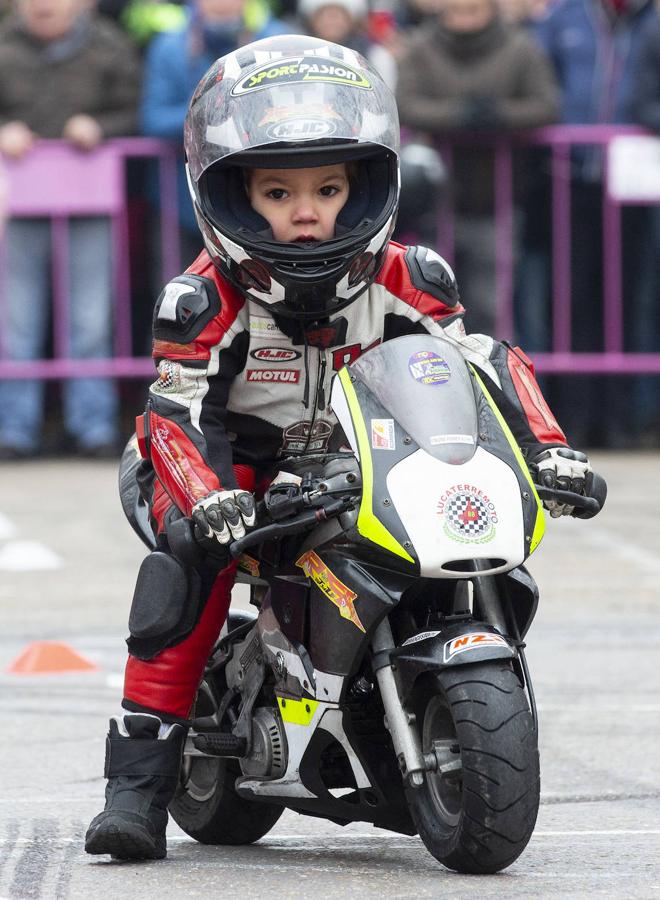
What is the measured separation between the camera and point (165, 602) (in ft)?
16.1

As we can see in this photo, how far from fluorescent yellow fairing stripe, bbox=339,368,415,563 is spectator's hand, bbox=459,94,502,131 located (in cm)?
790

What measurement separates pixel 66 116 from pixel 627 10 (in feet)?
10.8

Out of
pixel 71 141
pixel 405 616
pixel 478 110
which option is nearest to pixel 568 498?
pixel 405 616

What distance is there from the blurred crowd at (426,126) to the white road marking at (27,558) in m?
2.84

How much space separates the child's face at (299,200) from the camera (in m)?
4.94

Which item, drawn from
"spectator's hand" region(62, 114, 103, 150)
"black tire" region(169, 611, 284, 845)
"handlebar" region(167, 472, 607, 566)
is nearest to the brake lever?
"handlebar" region(167, 472, 607, 566)

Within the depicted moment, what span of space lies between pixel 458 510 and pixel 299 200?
901mm

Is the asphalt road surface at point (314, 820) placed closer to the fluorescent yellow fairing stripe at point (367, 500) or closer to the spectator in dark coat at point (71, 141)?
the fluorescent yellow fairing stripe at point (367, 500)

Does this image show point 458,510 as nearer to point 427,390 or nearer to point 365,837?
point 427,390

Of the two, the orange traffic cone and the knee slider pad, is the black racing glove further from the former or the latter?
the orange traffic cone

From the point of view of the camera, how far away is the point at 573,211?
43.0 feet

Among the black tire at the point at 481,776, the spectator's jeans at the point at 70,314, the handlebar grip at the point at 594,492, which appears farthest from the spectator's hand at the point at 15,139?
the black tire at the point at 481,776

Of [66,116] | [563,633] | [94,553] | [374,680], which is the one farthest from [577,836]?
[66,116]

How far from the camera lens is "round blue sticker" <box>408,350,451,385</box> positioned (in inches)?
185
